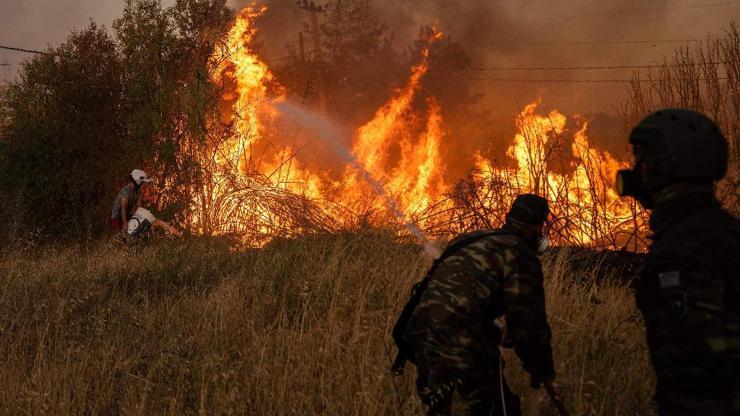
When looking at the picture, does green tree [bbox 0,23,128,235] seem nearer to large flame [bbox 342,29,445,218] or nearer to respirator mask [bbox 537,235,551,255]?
large flame [bbox 342,29,445,218]

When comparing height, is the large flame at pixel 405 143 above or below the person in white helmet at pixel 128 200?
above

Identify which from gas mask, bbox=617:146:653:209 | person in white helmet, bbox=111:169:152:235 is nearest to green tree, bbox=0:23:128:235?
person in white helmet, bbox=111:169:152:235

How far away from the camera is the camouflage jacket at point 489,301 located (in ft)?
9.44

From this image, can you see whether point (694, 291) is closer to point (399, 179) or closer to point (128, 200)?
point (128, 200)

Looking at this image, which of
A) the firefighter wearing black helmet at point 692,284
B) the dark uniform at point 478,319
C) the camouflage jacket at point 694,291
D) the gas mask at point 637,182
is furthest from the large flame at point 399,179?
the camouflage jacket at point 694,291

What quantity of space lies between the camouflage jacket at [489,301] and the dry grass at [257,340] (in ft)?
1.74

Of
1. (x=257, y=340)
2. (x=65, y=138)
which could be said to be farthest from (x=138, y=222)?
(x=65, y=138)

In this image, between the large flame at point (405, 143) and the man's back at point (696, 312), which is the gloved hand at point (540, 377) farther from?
the large flame at point (405, 143)

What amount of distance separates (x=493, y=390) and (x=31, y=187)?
16.6 metres

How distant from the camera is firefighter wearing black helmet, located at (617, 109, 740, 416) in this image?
6.55ft

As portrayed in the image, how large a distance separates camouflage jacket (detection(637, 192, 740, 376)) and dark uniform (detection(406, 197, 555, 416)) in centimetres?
79

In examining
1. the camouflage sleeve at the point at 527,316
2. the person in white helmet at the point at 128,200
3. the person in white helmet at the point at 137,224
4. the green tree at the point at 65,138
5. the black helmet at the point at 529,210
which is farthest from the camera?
the green tree at the point at 65,138

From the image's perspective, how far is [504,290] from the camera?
2955 millimetres

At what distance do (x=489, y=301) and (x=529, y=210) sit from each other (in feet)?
1.57
